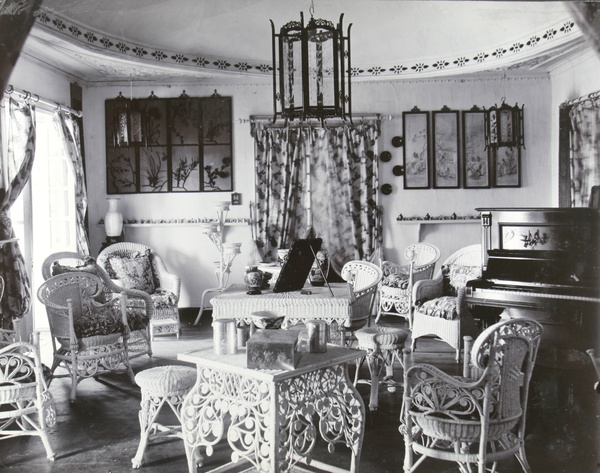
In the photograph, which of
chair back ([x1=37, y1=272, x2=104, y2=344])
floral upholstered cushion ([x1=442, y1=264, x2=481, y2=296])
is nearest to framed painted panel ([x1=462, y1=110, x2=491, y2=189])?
floral upholstered cushion ([x1=442, y1=264, x2=481, y2=296])

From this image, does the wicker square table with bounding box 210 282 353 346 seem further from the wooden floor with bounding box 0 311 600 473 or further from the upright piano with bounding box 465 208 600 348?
the upright piano with bounding box 465 208 600 348

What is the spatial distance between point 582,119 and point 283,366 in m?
5.84

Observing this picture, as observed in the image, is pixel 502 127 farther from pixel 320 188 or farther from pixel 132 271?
pixel 132 271

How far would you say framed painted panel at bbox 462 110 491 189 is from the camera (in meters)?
8.28

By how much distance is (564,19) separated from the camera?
6.33 meters

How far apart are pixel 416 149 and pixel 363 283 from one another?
3.11 metres

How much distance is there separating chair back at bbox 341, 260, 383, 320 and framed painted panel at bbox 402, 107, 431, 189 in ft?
8.09

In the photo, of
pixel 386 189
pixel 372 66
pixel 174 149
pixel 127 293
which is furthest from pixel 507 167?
pixel 127 293

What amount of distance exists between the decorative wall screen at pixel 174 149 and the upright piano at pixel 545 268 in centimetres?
416

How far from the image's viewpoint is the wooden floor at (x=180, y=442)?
3.41m

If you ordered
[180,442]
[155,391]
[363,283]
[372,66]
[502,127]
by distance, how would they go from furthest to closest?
[372,66], [502,127], [363,283], [180,442], [155,391]

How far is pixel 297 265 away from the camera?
4.76 m

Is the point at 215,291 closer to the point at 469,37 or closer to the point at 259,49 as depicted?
the point at 259,49

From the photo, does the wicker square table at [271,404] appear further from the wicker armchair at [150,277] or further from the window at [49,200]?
the window at [49,200]
